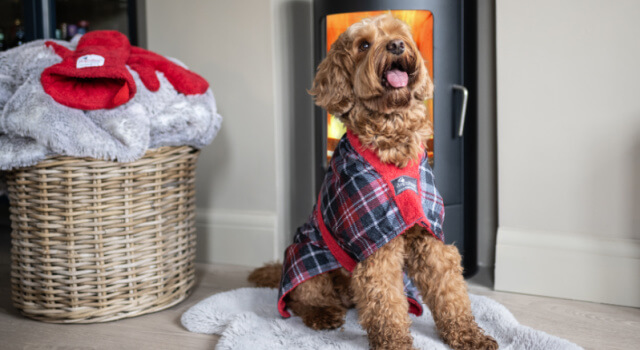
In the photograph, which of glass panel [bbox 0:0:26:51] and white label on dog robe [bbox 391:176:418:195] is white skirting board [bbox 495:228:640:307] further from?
glass panel [bbox 0:0:26:51]

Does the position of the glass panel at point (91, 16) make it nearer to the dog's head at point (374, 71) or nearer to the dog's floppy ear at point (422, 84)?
the dog's head at point (374, 71)

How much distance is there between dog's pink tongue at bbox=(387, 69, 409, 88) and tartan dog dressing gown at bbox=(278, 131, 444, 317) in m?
0.18

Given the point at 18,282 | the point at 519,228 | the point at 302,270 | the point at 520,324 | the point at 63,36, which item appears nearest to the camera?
the point at 302,270

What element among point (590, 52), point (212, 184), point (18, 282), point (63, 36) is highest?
point (63, 36)

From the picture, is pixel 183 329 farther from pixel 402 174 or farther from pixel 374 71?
pixel 374 71

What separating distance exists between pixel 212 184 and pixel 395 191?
4.11 feet

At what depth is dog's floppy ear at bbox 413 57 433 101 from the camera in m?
1.34

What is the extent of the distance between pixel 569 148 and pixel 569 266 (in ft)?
1.27

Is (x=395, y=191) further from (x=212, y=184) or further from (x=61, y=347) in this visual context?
Answer: (x=212, y=184)

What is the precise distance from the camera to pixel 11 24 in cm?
253

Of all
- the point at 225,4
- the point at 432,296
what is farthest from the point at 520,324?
the point at 225,4

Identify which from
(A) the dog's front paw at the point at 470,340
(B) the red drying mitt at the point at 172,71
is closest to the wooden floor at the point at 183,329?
(A) the dog's front paw at the point at 470,340

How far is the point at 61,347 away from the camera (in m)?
1.57

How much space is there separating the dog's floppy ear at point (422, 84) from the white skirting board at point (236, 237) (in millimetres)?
1095
